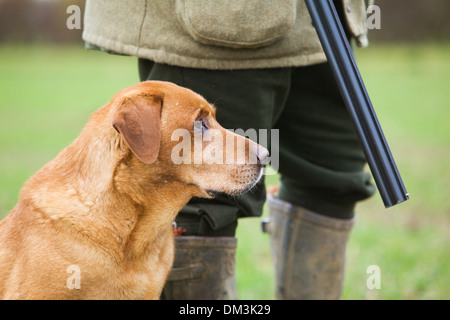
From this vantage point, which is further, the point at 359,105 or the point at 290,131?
the point at 290,131

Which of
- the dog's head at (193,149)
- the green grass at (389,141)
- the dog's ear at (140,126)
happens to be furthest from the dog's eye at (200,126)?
the green grass at (389,141)

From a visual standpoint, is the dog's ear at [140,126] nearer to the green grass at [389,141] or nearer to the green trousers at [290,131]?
the green trousers at [290,131]

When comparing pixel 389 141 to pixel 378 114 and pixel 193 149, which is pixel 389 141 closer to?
pixel 378 114

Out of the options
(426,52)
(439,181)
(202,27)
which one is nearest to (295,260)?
(202,27)

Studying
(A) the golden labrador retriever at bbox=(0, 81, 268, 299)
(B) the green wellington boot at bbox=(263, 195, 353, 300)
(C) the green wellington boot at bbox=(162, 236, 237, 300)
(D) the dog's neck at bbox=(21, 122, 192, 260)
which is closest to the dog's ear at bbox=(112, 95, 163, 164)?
(A) the golden labrador retriever at bbox=(0, 81, 268, 299)

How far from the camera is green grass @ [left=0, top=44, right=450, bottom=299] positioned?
396cm

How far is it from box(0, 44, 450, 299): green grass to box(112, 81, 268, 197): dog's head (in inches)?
58.5

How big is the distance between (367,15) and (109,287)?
6.08ft

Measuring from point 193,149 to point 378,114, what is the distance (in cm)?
946

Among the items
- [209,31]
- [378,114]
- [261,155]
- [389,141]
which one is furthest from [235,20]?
[378,114]

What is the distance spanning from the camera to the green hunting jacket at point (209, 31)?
7.48 ft

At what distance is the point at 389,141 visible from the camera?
8625mm

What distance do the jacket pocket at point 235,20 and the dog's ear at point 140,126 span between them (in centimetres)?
35
